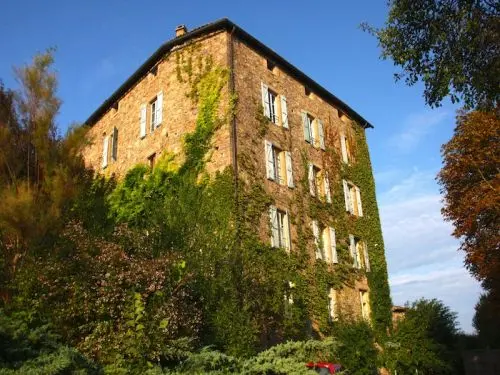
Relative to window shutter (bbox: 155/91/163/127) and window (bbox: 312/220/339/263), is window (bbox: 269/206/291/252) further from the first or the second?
window shutter (bbox: 155/91/163/127)

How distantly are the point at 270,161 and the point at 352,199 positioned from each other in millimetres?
6016

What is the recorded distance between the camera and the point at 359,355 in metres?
16.4

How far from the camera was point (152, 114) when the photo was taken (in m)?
21.7

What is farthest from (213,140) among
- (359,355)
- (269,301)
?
(359,355)

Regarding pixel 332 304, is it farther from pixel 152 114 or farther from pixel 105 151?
pixel 105 151

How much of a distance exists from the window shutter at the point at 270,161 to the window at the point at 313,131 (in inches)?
108

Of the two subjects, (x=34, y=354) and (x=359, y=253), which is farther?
(x=359, y=253)

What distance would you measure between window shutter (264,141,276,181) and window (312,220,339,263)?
8.82 ft

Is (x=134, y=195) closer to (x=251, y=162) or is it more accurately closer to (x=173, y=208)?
(x=173, y=208)

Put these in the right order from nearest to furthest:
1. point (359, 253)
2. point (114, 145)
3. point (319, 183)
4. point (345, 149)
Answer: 1. point (319, 183)
2. point (359, 253)
3. point (114, 145)
4. point (345, 149)

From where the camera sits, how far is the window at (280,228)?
59.3 feet

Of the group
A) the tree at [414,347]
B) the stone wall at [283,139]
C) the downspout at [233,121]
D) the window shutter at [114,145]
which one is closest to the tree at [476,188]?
the tree at [414,347]

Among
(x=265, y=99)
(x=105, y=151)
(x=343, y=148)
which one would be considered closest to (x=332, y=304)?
(x=343, y=148)

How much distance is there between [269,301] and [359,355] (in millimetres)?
3856
